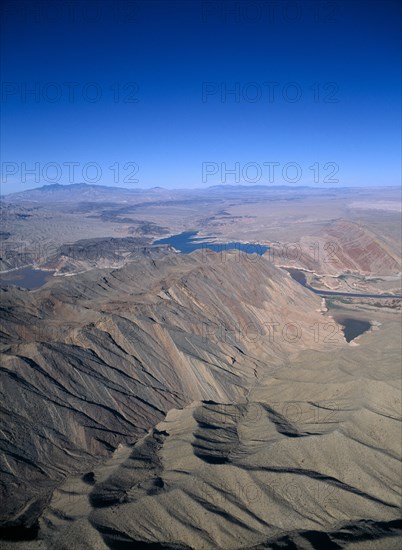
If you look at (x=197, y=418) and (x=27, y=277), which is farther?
(x=27, y=277)

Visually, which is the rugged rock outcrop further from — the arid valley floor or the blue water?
the blue water

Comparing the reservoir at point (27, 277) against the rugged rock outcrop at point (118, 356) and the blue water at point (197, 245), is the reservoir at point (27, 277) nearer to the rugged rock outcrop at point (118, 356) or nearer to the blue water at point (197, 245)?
the rugged rock outcrop at point (118, 356)

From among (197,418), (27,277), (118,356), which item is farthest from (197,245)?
(197,418)

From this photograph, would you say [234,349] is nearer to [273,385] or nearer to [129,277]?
[273,385]

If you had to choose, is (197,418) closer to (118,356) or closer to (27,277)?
(118,356)

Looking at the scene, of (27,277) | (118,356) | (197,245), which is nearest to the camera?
(118,356)

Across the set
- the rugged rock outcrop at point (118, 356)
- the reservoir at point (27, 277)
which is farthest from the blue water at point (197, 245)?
the rugged rock outcrop at point (118, 356)

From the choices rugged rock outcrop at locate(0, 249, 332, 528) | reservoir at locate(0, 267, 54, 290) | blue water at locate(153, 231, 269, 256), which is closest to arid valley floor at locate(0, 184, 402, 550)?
rugged rock outcrop at locate(0, 249, 332, 528)
